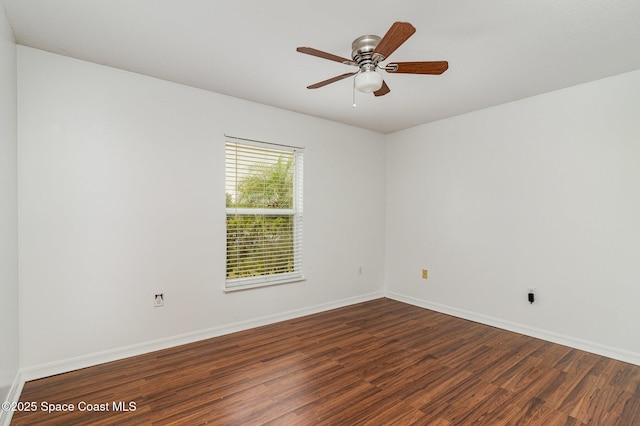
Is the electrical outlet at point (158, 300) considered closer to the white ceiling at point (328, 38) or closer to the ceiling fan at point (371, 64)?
the white ceiling at point (328, 38)

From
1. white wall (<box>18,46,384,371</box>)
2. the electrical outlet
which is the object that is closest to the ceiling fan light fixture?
white wall (<box>18,46,384,371</box>)

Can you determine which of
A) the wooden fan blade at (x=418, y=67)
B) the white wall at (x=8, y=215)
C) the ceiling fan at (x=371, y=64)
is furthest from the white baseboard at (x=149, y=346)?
the wooden fan blade at (x=418, y=67)

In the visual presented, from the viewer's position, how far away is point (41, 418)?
6.40 ft

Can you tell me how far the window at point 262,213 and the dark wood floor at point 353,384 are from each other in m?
0.72

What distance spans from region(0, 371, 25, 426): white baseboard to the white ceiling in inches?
94.3

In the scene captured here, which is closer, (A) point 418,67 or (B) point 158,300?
(A) point 418,67

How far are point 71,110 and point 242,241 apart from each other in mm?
1874

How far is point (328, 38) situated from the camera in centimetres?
224

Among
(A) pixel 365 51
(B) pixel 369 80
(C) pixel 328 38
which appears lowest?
(B) pixel 369 80

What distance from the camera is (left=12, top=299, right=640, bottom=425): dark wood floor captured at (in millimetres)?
1980

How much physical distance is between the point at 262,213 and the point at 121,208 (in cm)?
139

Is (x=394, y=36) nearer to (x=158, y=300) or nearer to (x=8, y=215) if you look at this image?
(x=8, y=215)

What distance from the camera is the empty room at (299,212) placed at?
6.72ft

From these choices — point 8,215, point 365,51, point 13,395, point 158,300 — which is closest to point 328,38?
point 365,51
